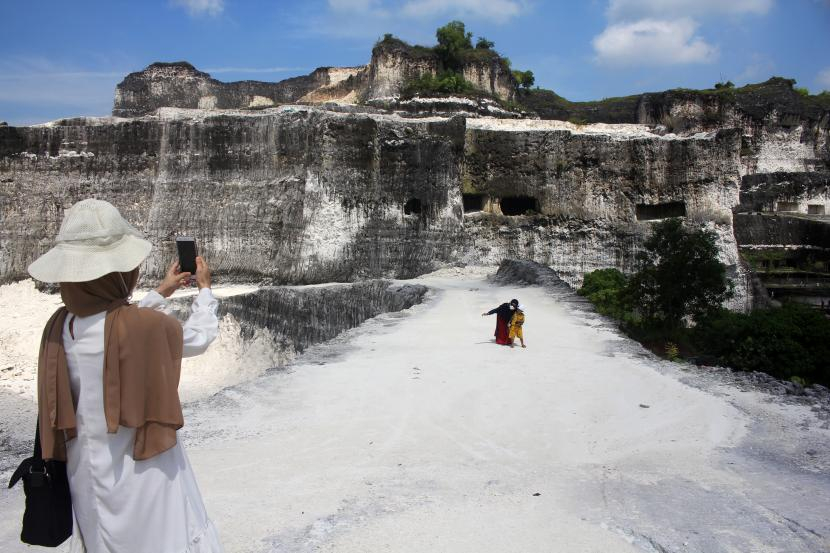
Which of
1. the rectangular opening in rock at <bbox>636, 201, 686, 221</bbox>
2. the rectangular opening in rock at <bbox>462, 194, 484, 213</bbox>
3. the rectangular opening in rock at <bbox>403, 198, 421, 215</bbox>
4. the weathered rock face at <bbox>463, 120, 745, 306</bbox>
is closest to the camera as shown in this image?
the rectangular opening in rock at <bbox>403, 198, 421, 215</bbox>

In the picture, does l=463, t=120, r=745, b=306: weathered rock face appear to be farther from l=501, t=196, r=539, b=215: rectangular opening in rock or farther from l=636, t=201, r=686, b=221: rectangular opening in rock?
l=501, t=196, r=539, b=215: rectangular opening in rock

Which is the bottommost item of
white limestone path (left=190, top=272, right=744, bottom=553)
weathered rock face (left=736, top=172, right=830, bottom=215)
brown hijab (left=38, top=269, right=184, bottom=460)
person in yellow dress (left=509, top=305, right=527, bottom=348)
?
white limestone path (left=190, top=272, right=744, bottom=553)

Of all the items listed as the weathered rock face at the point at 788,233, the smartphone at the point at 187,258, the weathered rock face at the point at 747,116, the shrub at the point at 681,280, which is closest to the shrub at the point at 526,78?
the weathered rock face at the point at 747,116

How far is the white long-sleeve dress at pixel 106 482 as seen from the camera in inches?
91.4

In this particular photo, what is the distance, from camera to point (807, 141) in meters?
33.8

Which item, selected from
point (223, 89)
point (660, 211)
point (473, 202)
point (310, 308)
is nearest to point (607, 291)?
point (660, 211)

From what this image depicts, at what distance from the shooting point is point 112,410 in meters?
2.29

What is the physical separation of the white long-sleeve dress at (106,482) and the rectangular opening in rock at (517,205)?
16.4 metres

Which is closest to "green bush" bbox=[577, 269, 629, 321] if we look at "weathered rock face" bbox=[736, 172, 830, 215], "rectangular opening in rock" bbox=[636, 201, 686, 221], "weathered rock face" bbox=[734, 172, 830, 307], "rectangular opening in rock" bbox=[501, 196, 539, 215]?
"rectangular opening in rock" bbox=[636, 201, 686, 221]

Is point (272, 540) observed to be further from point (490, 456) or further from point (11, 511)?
point (490, 456)

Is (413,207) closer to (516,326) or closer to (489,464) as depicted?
(516,326)

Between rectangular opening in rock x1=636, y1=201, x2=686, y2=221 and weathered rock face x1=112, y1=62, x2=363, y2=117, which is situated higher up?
weathered rock face x1=112, y1=62, x2=363, y2=117

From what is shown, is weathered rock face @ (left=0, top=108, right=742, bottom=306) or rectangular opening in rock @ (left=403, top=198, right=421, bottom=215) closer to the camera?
weathered rock face @ (left=0, top=108, right=742, bottom=306)

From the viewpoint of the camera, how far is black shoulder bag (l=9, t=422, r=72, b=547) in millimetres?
2295
